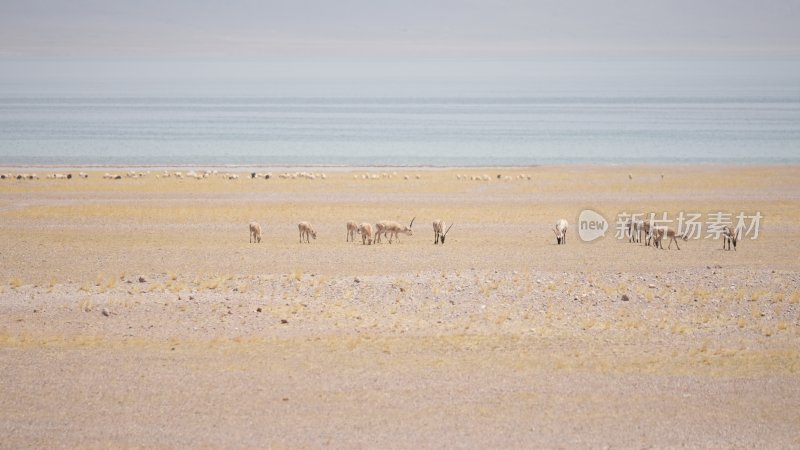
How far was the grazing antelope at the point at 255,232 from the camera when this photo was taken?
28750 mm

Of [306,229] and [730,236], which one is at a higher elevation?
[730,236]

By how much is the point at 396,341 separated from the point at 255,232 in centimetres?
1317

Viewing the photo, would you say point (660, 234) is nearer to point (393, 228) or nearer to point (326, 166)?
point (393, 228)

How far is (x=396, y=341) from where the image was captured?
16562 mm

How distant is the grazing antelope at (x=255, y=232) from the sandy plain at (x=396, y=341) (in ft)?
2.80

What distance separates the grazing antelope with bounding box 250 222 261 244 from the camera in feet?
94.3

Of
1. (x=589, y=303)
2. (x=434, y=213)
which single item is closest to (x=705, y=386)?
(x=589, y=303)

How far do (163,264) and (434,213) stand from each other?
15.4 m

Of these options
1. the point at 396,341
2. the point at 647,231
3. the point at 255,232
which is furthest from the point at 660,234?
the point at 396,341

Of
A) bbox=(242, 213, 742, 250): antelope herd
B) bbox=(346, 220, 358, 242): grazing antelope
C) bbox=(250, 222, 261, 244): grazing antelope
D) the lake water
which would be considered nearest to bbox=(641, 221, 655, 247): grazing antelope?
bbox=(242, 213, 742, 250): antelope herd

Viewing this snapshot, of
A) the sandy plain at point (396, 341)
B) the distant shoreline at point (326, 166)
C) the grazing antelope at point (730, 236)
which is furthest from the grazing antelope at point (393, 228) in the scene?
the distant shoreline at point (326, 166)

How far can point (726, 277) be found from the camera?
20719mm

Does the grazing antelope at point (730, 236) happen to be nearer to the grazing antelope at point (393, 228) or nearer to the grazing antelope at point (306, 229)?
the grazing antelope at point (393, 228)

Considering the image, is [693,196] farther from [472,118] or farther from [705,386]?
[472,118]
